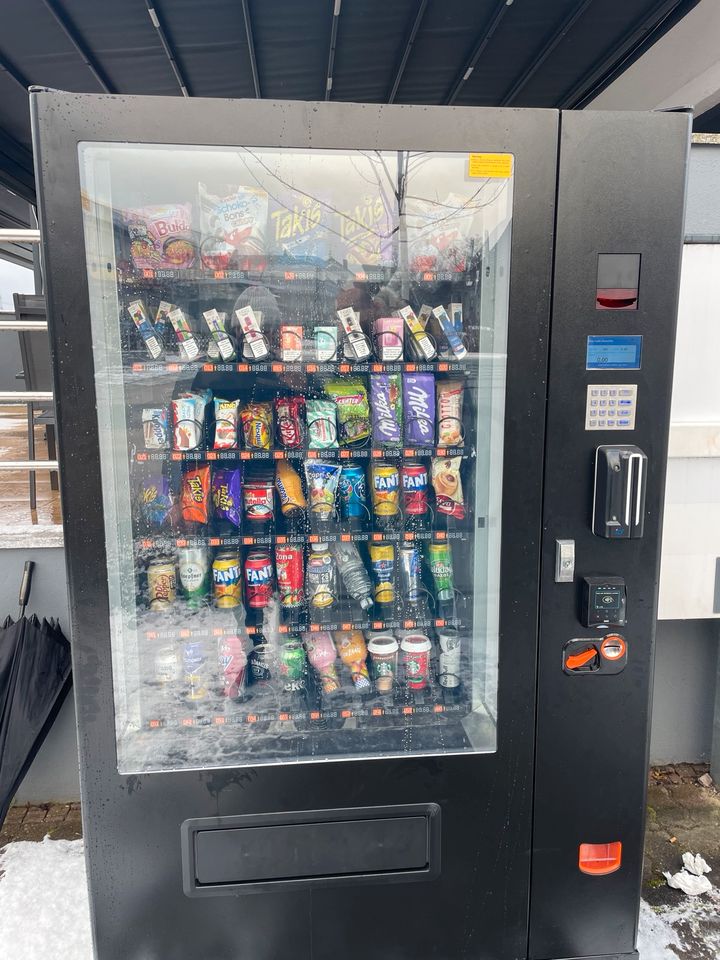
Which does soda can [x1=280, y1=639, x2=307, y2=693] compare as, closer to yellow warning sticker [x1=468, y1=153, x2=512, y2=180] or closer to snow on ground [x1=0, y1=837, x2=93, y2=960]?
snow on ground [x1=0, y1=837, x2=93, y2=960]

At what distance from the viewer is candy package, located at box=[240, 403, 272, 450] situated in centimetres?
157

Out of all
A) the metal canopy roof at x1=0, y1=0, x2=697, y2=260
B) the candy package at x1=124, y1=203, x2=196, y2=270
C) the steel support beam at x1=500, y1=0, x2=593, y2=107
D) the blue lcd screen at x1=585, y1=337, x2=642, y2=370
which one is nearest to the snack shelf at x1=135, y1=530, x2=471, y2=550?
the blue lcd screen at x1=585, y1=337, x2=642, y2=370

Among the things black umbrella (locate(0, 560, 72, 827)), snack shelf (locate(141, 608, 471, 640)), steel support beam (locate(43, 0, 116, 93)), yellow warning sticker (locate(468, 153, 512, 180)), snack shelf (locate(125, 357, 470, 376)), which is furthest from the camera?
steel support beam (locate(43, 0, 116, 93))

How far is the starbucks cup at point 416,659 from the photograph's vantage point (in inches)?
63.8

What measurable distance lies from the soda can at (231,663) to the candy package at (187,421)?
514mm

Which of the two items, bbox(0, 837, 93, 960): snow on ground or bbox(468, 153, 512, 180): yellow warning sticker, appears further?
bbox(0, 837, 93, 960): snow on ground

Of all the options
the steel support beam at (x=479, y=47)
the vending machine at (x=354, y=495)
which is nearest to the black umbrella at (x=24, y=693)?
the vending machine at (x=354, y=495)

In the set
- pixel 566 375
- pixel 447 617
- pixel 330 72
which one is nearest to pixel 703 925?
pixel 447 617

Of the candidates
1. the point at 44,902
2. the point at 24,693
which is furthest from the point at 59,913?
the point at 24,693

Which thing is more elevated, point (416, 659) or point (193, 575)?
point (193, 575)

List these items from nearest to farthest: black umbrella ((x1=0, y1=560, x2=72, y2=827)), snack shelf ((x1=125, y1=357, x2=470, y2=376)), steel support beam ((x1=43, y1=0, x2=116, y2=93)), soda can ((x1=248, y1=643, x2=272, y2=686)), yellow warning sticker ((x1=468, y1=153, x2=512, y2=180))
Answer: yellow warning sticker ((x1=468, y1=153, x2=512, y2=180)), snack shelf ((x1=125, y1=357, x2=470, y2=376)), soda can ((x1=248, y1=643, x2=272, y2=686)), black umbrella ((x1=0, y1=560, x2=72, y2=827)), steel support beam ((x1=43, y1=0, x2=116, y2=93))

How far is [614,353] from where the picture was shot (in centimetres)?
135

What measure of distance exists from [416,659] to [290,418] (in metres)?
0.73

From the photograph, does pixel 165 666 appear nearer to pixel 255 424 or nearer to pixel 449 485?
pixel 255 424
